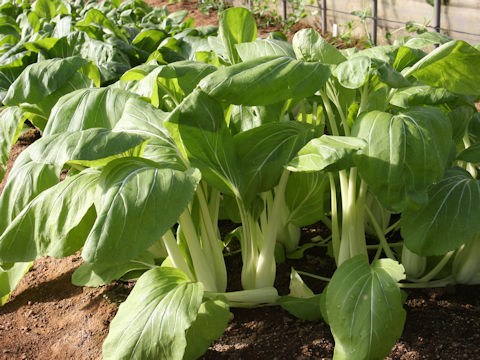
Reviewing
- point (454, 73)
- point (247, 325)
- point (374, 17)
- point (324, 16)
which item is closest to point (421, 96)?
point (454, 73)

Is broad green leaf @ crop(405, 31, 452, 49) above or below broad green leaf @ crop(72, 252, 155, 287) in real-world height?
above

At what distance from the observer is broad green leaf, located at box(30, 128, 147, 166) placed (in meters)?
1.61

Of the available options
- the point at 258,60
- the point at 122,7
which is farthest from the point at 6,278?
the point at 122,7

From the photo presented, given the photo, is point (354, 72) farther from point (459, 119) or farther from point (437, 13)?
point (437, 13)

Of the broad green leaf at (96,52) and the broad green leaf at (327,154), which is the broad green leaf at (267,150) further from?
the broad green leaf at (96,52)

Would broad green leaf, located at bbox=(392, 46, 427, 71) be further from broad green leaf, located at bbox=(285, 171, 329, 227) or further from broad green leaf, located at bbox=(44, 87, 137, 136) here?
broad green leaf, located at bbox=(44, 87, 137, 136)

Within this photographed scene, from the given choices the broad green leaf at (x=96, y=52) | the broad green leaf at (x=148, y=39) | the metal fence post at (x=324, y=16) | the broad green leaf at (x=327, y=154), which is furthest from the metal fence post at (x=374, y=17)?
the broad green leaf at (x=327, y=154)

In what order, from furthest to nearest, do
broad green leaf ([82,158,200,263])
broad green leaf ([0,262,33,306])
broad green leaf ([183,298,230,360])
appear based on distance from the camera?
broad green leaf ([0,262,33,306]) < broad green leaf ([183,298,230,360]) < broad green leaf ([82,158,200,263])

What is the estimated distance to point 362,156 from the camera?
1.72 m

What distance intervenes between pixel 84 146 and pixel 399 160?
3.02ft

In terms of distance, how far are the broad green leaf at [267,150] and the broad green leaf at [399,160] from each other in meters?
0.24

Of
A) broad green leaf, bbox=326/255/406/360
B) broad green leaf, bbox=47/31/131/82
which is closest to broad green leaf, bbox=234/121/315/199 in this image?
broad green leaf, bbox=326/255/406/360

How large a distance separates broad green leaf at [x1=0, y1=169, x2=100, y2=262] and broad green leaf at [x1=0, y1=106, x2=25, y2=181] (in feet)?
2.54

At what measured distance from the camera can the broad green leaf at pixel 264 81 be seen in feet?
5.77
